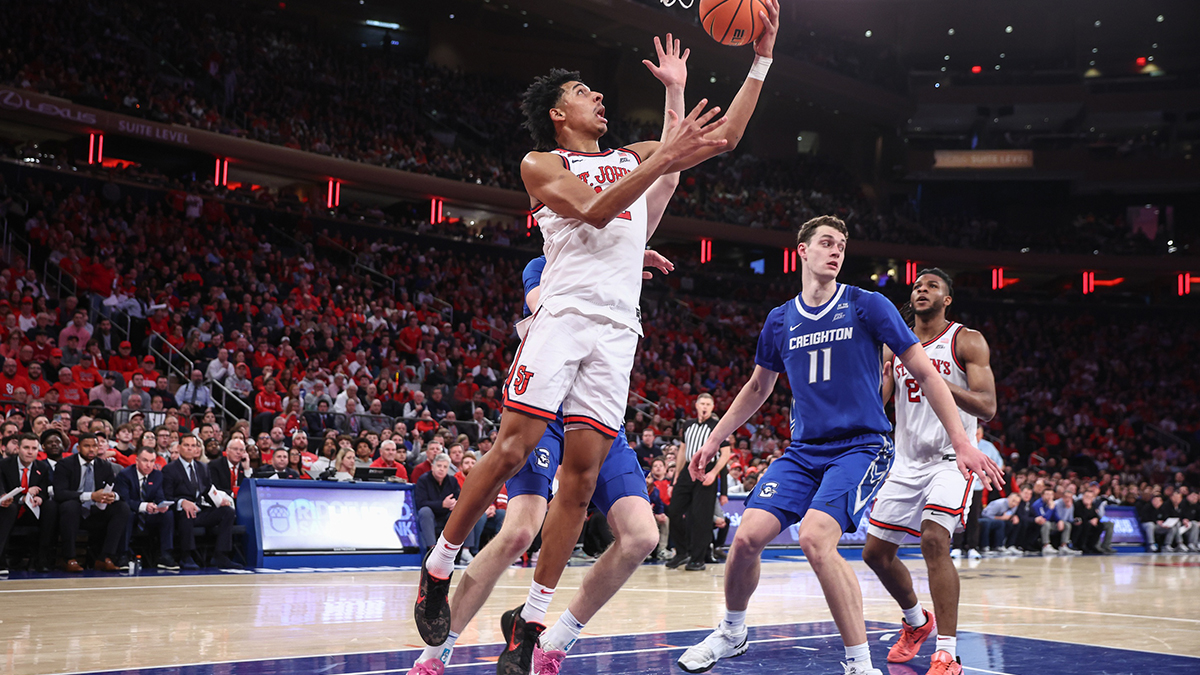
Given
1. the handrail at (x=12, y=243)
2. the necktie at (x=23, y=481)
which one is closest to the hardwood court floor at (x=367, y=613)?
the necktie at (x=23, y=481)

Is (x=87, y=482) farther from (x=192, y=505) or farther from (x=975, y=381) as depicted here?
(x=975, y=381)

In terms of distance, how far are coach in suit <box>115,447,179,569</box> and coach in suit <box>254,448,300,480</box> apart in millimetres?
1135

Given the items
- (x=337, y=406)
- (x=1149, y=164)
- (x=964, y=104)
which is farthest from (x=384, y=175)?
(x=1149, y=164)

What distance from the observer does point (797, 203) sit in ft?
113

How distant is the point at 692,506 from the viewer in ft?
40.5

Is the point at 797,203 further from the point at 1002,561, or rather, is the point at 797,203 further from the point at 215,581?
the point at 215,581

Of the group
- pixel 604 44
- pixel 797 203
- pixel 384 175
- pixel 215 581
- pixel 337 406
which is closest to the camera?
pixel 215 581

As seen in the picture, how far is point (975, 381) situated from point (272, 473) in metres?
8.67

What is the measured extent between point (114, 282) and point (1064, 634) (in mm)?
16231

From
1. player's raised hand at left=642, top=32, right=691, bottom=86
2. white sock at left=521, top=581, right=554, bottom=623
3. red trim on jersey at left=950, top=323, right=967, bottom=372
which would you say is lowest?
white sock at left=521, top=581, right=554, bottom=623

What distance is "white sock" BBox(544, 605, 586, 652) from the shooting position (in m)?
4.06

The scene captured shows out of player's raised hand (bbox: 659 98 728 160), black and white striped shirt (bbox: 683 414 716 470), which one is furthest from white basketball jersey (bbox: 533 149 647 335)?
black and white striped shirt (bbox: 683 414 716 470)

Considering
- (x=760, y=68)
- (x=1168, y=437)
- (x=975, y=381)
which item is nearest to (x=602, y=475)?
(x=760, y=68)

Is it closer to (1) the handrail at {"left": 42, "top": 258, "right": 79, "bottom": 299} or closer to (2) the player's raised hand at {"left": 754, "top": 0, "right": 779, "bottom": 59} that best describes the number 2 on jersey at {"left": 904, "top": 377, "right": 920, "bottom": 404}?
(2) the player's raised hand at {"left": 754, "top": 0, "right": 779, "bottom": 59}
